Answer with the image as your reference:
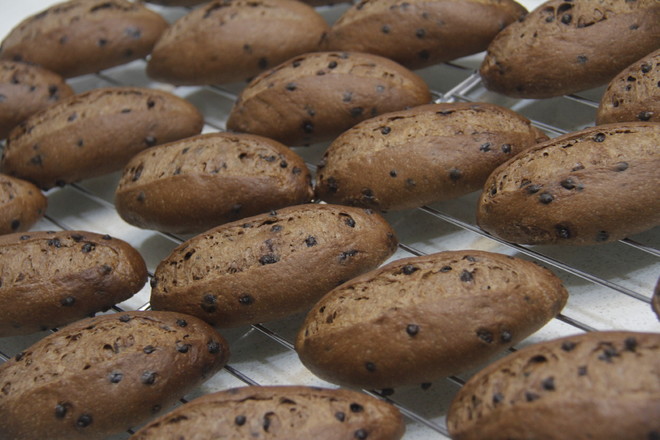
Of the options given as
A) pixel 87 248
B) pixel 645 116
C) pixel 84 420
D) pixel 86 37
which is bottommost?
pixel 84 420

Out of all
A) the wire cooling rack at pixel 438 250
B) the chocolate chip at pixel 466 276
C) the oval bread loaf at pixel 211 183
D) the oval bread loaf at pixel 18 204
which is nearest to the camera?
the chocolate chip at pixel 466 276

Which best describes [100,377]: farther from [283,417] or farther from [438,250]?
[438,250]

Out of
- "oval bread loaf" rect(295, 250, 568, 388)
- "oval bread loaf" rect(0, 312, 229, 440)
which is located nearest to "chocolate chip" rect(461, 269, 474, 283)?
"oval bread loaf" rect(295, 250, 568, 388)

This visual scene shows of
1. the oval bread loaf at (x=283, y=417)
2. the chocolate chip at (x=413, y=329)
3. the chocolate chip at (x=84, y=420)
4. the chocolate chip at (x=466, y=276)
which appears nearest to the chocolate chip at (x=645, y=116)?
the chocolate chip at (x=466, y=276)

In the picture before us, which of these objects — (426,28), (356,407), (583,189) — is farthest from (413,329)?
(426,28)

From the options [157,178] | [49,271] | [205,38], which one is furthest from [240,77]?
[49,271]

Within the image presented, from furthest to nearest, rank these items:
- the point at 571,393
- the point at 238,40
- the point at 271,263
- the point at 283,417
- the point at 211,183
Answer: the point at 238,40, the point at 211,183, the point at 271,263, the point at 283,417, the point at 571,393

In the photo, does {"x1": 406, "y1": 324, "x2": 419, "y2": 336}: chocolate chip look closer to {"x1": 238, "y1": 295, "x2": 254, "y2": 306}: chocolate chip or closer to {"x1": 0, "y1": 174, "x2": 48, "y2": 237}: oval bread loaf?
{"x1": 238, "y1": 295, "x2": 254, "y2": 306}: chocolate chip

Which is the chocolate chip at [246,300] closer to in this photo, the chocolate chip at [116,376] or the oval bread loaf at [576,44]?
the chocolate chip at [116,376]
